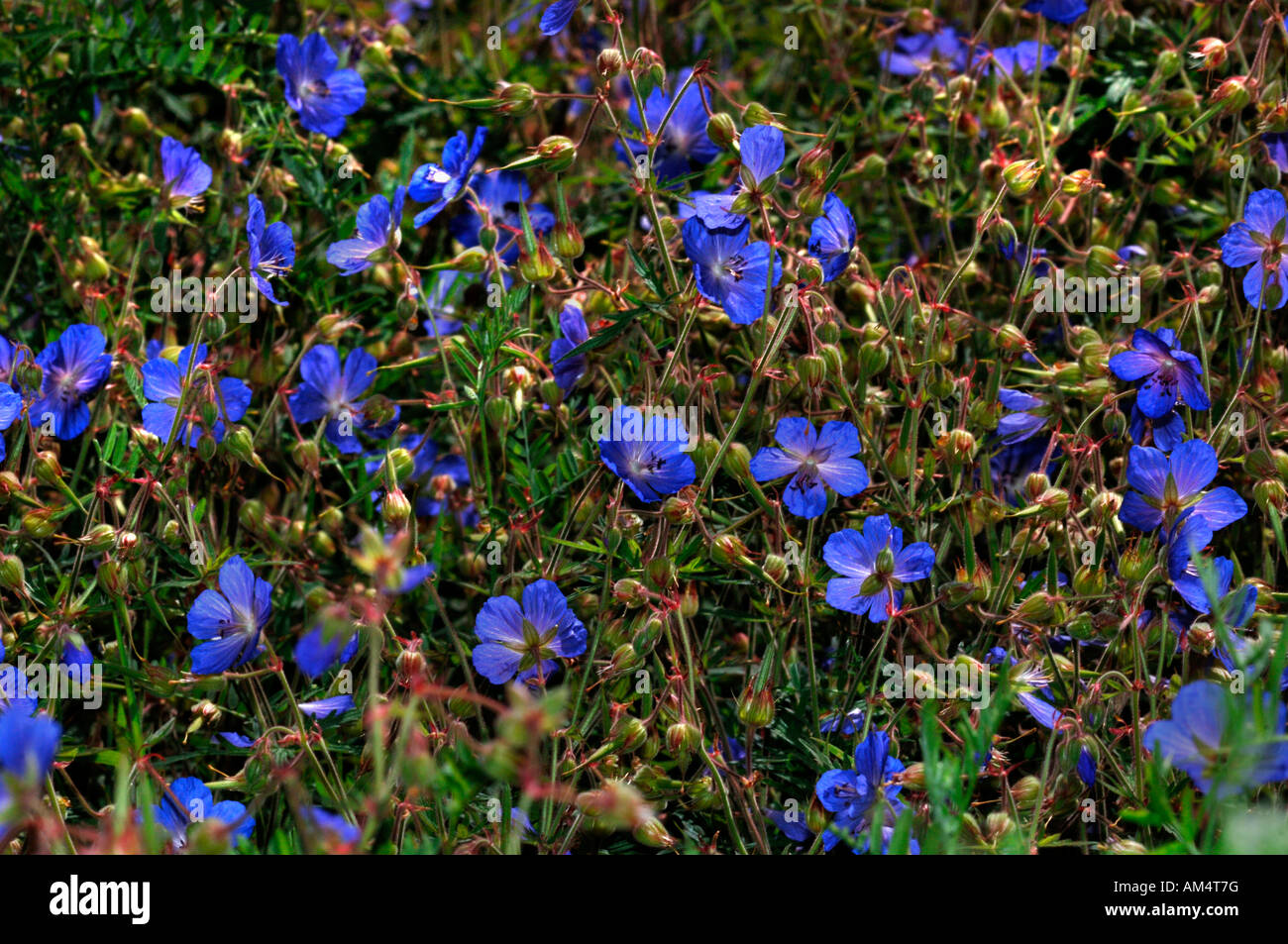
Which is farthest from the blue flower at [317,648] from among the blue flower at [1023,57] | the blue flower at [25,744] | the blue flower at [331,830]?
the blue flower at [1023,57]

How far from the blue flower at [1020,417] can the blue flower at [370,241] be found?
684 mm

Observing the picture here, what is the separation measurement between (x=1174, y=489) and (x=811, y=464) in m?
0.34

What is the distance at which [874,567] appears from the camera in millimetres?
1191

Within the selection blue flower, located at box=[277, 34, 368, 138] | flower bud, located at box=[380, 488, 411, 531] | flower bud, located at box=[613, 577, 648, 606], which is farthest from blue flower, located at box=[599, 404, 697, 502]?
blue flower, located at box=[277, 34, 368, 138]

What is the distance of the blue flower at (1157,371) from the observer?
48.2 inches

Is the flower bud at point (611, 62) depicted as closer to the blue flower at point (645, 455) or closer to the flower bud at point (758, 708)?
the blue flower at point (645, 455)

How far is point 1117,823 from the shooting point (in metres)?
1.15

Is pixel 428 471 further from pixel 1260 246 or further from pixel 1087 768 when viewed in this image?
pixel 1260 246

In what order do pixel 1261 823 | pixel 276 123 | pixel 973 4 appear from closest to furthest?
pixel 1261 823, pixel 276 123, pixel 973 4
